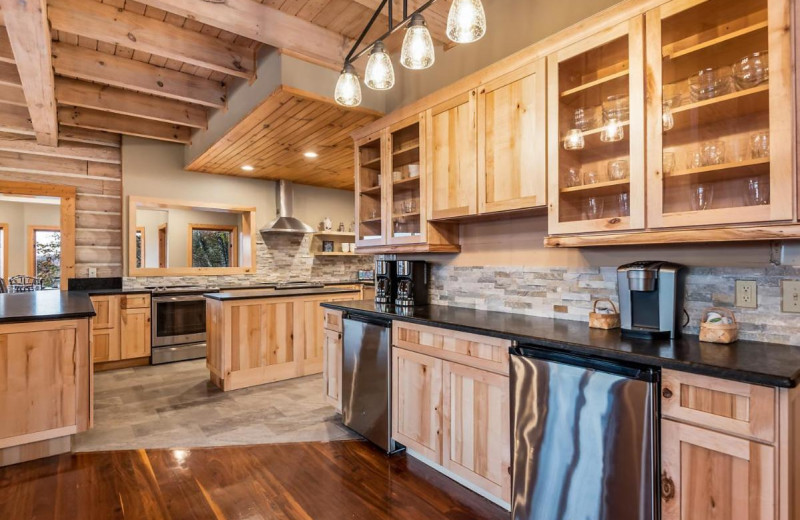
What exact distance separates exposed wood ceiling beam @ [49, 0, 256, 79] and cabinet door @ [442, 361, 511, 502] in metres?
2.87

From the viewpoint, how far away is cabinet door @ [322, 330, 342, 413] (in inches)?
121

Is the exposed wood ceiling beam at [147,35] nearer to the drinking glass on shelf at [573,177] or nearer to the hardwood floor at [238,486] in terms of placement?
the drinking glass on shelf at [573,177]

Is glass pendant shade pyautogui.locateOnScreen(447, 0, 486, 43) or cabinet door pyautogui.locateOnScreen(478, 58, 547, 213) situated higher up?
glass pendant shade pyautogui.locateOnScreen(447, 0, 486, 43)

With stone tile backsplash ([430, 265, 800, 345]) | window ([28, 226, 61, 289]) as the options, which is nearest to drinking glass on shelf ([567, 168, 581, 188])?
stone tile backsplash ([430, 265, 800, 345])

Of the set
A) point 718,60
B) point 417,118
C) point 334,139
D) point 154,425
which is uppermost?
point 334,139

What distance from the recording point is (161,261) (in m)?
7.74

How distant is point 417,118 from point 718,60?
1671 millimetres

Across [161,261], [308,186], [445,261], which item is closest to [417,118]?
[445,261]

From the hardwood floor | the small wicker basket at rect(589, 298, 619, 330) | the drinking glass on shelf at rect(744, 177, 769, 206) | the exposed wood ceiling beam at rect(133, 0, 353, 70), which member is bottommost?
the hardwood floor

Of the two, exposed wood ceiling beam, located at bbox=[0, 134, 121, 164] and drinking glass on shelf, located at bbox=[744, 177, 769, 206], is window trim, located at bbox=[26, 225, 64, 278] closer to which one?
exposed wood ceiling beam, located at bbox=[0, 134, 121, 164]

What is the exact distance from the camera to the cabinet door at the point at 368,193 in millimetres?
3389

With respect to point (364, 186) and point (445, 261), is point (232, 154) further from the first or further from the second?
point (445, 261)

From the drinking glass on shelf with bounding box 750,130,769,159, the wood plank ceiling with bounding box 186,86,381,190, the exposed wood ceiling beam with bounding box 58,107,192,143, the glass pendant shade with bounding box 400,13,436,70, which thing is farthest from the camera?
the exposed wood ceiling beam with bounding box 58,107,192,143

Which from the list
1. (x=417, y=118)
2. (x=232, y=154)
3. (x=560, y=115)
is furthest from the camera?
(x=232, y=154)
